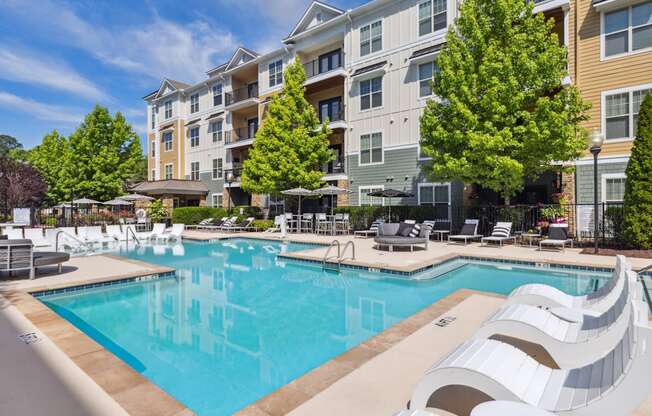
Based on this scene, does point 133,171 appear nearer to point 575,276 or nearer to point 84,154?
point 84,154

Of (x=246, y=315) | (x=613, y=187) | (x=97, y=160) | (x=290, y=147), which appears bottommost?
(x=246, y=315)

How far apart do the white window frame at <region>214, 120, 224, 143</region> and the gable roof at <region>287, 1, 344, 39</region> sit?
10.2 m

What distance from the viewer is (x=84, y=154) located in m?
31.8

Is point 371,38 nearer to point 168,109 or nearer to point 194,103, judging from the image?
point 194,103

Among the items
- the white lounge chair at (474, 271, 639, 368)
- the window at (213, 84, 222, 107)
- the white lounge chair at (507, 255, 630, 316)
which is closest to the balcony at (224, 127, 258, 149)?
the window at (213, 84, 222, 107)

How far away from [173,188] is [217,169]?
3.96m

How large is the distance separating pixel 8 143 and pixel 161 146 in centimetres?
6793

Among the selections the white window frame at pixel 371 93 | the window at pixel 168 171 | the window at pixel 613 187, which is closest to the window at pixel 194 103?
the window at pixel 168 171

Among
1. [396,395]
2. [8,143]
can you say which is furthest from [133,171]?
[8,143]

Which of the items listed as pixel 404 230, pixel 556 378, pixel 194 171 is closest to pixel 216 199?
pixel 194 171

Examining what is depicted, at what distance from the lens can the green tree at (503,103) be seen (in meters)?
13.3

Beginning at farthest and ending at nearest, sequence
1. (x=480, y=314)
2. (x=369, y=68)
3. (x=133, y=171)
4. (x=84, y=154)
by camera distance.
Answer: (x=133, y=171) → (x=84, y=154) → (x=369, y=68) → (x=480, y=314)

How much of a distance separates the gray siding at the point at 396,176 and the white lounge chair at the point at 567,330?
15420 millimetres

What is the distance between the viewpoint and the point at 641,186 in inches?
428
